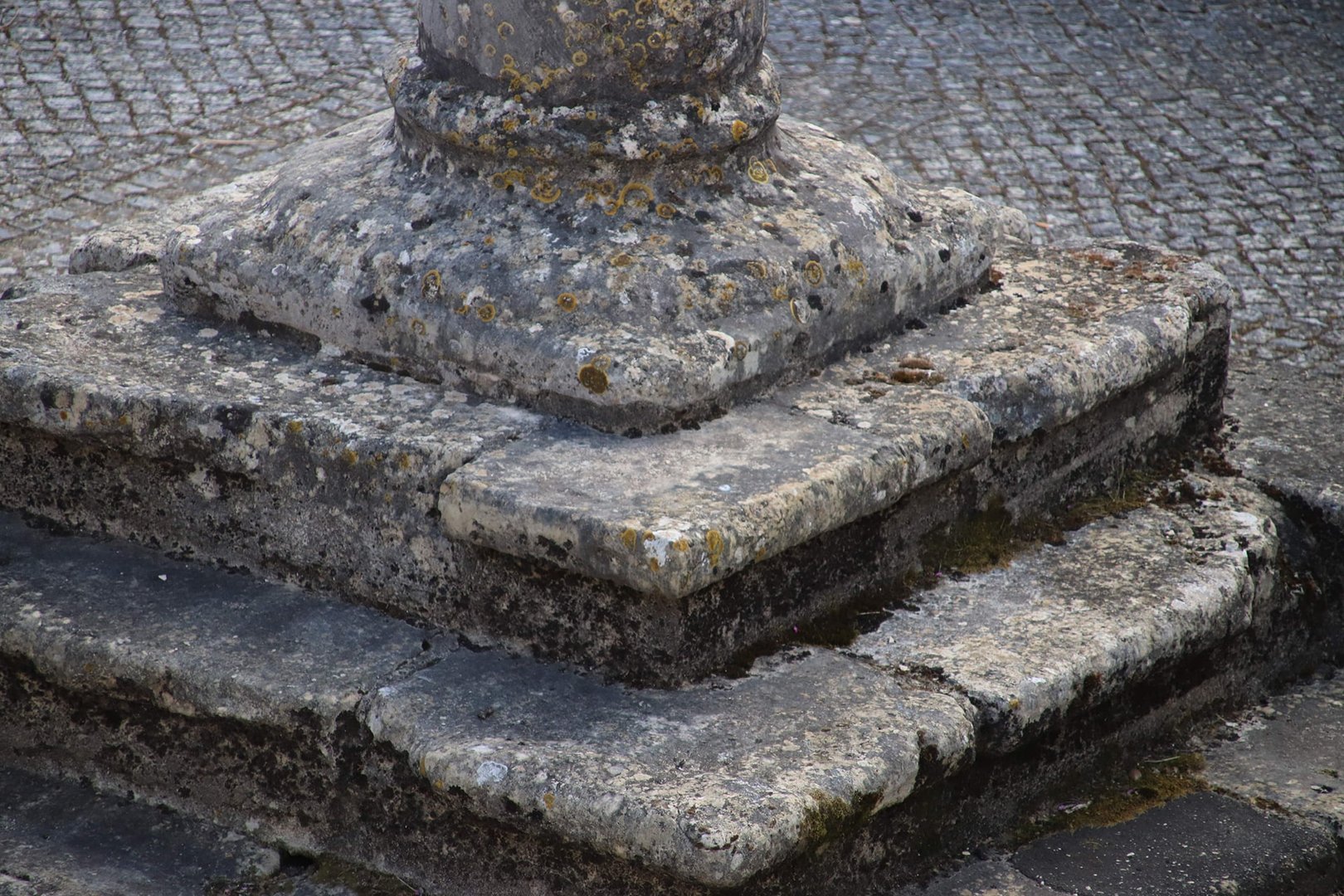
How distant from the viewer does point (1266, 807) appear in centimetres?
242

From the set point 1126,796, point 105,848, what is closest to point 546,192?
point 105,848

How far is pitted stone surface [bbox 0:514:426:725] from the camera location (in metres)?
2.22

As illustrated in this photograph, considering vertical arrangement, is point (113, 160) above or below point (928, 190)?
below

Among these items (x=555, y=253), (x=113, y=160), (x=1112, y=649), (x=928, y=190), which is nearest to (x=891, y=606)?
(x=1112, y=649)

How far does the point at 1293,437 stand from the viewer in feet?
10.5

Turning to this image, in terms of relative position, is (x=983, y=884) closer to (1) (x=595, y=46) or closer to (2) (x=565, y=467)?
(2) (x=565, y=467)

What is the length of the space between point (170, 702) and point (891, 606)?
1223 millimetres

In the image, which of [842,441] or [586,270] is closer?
[842,441]

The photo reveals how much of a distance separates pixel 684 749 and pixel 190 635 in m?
0.88

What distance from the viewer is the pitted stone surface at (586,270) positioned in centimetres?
244

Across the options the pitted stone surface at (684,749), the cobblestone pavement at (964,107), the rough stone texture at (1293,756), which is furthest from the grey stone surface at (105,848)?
the cobblestone pavement at (964,107)

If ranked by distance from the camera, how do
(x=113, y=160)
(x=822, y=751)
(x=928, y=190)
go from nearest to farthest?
1. (x=822, y=751)
2. (x=928, y=190)
3. (x=113, y=160)

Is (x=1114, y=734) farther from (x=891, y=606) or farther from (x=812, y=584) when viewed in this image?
(x=812, y=584)

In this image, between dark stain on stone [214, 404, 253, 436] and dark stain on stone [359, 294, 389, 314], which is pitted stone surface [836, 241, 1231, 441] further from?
dark stain on stone [214, 404, 253, 436]
